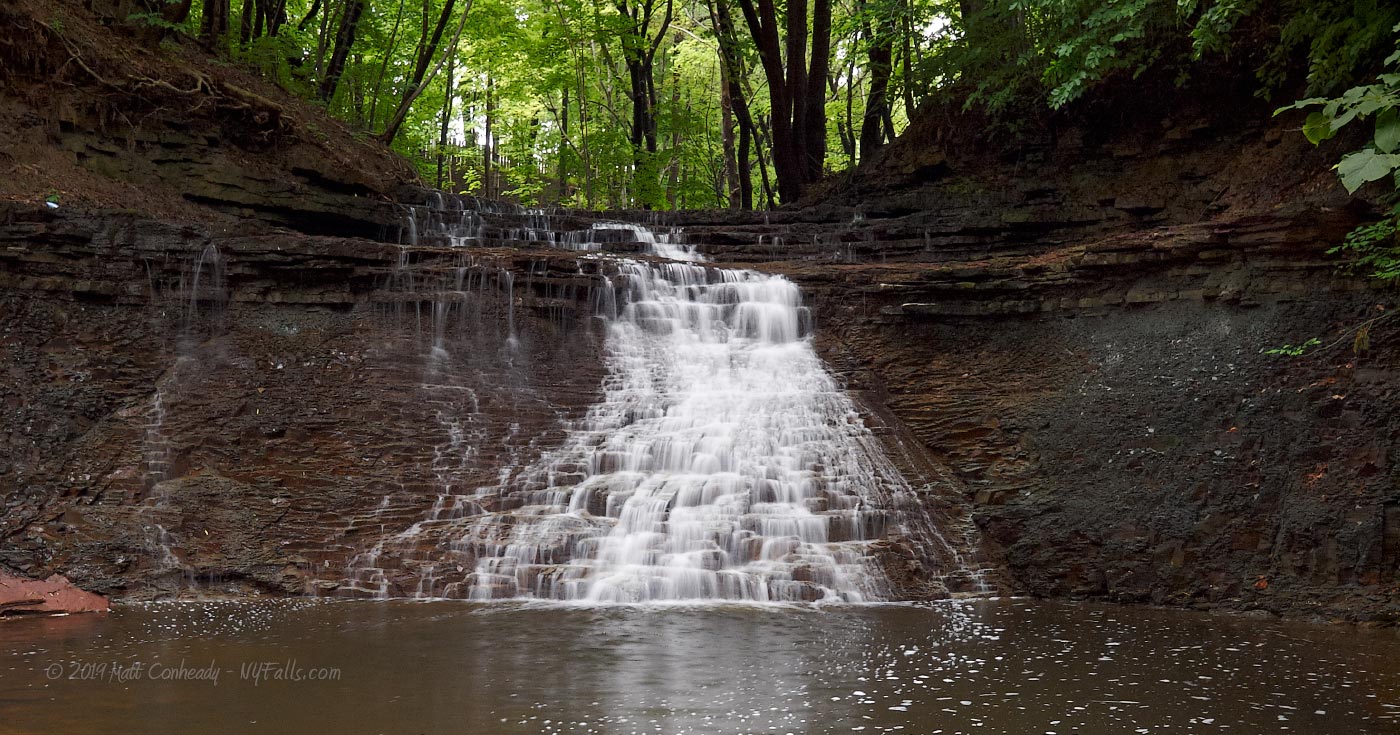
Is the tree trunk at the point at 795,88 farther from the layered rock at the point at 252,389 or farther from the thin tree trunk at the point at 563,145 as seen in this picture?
the layered rock at the point at 252,389

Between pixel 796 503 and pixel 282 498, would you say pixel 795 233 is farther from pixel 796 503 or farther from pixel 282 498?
pixel 282 498

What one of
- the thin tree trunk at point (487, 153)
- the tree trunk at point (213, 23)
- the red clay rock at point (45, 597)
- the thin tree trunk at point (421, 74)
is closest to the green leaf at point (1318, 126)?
the red clay rock at point (45, 597)

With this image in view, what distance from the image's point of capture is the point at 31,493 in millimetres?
8859

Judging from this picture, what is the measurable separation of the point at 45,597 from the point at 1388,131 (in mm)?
9473

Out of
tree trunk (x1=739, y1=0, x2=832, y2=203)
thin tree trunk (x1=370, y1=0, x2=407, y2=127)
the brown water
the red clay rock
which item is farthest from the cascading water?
thin tree trunk (x1=370, y1=0, x2=407, y2=127)

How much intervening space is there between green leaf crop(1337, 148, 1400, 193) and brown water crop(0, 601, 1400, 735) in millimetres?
2657

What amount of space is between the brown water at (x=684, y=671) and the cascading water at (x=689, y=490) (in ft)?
2.15

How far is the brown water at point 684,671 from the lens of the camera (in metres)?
4.78

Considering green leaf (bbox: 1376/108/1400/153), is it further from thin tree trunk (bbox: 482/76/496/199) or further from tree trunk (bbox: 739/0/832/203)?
thin tree trunk (bbox: 482/76/496/199)

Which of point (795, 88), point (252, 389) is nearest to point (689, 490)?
point (252, 389)

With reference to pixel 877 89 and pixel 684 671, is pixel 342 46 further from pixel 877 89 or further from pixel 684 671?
pixel 684 671

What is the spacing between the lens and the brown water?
15.7 feet

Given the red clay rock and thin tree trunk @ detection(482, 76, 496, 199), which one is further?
thin tree trunk @ detection(482, 76, 496, 199)

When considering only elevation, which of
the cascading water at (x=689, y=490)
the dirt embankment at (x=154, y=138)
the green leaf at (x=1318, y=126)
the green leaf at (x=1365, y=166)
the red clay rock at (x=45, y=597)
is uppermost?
the dirt embankment at (x=154, y=138)
